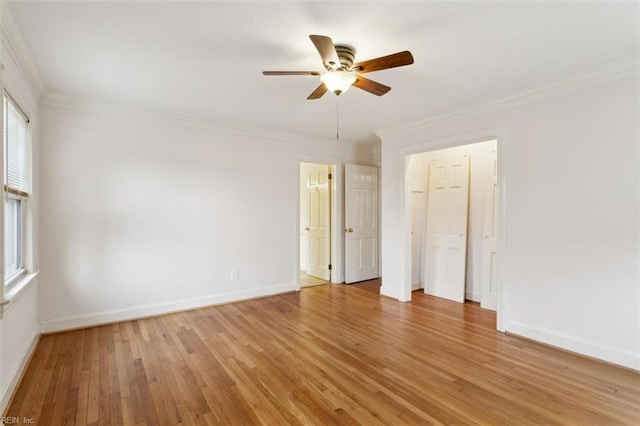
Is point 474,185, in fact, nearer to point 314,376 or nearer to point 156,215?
point 314,376

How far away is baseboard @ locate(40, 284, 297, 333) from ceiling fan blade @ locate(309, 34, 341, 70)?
335 centimetres

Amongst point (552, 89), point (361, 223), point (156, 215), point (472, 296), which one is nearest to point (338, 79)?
point (552, 89)

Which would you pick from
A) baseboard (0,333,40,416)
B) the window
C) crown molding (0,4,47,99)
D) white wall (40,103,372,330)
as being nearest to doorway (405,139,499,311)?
white wall (40,103,372,330)

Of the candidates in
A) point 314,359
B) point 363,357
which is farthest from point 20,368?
point 363,357

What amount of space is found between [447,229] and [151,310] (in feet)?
13.5

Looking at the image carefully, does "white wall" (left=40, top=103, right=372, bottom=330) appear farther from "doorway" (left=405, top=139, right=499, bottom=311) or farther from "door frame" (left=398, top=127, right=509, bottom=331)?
"doorway" (left=405, top=139, right=499, bottom=311)

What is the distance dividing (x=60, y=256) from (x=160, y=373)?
6.06 ft

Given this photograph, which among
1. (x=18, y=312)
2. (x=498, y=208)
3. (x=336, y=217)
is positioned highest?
(x=498, y=208)

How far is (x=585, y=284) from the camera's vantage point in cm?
279

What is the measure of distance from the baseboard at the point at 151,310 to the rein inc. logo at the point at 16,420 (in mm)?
1548

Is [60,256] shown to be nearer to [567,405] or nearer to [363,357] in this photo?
[363,357]

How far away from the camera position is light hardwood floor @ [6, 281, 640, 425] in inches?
78.8

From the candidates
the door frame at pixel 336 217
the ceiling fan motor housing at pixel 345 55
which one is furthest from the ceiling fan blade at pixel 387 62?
the door frame at pixel 336 217

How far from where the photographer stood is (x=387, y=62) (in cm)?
205
